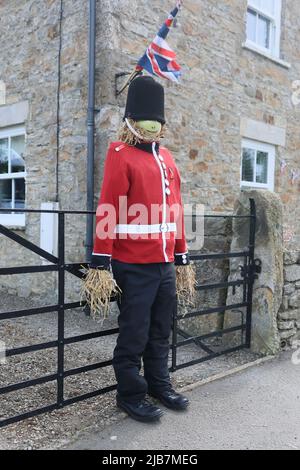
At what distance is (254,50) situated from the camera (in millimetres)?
7645

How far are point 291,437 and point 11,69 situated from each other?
611cm

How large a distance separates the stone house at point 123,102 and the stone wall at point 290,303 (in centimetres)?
2

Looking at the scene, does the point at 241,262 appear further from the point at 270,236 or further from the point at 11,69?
the point at 11,69

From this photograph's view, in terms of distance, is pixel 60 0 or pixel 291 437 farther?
pixel 60 0

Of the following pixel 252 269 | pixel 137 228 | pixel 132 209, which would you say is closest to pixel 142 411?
pixel 137 228

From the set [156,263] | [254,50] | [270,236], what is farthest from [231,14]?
[156,263]

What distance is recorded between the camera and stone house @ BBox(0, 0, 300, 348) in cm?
573

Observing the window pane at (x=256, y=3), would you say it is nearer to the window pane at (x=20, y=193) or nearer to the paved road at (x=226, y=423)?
the window pane at (x=20, y=193)

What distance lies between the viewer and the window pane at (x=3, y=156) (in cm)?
739

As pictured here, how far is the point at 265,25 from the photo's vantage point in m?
8.22

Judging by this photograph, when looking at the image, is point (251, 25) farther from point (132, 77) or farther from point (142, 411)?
point (142, 411)

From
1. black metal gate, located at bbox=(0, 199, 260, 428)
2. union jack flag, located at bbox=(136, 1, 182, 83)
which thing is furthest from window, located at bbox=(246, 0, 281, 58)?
black metal gate, located at bbox=(0, 199, 260, 428)

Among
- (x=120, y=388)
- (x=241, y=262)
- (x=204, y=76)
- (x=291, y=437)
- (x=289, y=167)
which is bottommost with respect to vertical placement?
(x=291, y=437)

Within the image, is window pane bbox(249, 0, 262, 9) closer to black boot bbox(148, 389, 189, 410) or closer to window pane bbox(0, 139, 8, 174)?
window pane bbox(0, 139, 8, 174)
